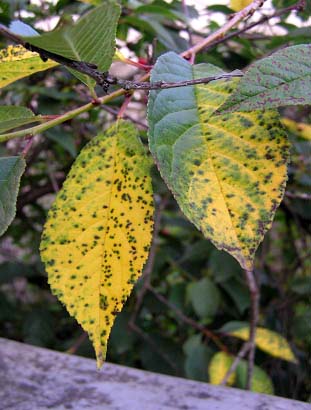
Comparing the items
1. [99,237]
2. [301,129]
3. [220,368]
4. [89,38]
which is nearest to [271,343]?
[220,368]

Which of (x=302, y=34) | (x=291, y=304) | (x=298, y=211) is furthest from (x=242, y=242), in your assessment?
(x=291, y=304)

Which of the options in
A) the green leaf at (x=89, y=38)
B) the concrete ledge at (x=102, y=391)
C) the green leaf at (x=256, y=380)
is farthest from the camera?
the green leaf at (x=256, y=380)

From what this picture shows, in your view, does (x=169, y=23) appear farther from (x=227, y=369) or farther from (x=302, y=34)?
(x=227, y=369)

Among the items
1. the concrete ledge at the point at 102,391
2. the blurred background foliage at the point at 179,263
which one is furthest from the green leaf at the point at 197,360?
the concrete ledge at the point at 102,391

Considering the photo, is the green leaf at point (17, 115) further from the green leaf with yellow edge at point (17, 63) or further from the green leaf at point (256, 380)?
the green leaf at point (256, 380)

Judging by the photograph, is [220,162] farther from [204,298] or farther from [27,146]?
[204,298]

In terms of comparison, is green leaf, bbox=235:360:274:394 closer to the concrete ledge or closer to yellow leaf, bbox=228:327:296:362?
yellow leaf, bbox=228:327:296:362
